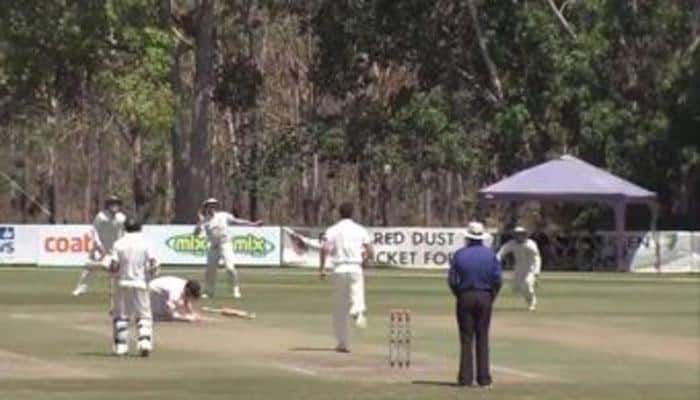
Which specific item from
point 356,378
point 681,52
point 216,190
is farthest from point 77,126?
point 356,378

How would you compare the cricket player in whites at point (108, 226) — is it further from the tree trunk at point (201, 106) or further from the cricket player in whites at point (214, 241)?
the tree trunk at point (201, 106)

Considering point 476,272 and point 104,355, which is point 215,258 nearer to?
point 104,355

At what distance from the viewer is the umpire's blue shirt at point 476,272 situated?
67.2ft

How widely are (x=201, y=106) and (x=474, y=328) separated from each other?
49513 mm

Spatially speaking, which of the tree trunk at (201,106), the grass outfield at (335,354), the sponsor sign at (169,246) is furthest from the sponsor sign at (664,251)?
the grass outfield at (335,354)

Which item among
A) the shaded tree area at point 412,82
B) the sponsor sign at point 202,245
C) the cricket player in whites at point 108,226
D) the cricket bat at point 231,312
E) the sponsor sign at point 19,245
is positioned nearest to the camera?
the cricket bat at point 231,312

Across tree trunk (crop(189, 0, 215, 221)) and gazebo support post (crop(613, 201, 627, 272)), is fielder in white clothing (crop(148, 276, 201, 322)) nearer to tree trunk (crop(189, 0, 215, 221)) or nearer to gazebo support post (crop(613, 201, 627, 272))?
gazebo support post (crop(613, 201, 627, 272))

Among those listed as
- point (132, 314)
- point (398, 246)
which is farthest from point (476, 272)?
point (398, 246)

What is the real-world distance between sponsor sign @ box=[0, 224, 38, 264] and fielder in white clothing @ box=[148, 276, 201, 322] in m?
28.6

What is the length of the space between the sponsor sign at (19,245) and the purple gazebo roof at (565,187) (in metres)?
15.1

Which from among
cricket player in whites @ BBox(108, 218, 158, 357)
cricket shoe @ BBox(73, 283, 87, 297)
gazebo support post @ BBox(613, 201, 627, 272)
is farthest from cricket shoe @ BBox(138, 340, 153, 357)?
gazebo support post @ BBox(613, 201, 627, 272)

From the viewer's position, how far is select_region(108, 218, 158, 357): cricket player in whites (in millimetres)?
23391

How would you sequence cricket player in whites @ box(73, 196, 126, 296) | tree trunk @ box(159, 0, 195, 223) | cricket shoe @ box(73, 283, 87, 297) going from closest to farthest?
cricket player in whites @ box(73, 196, 126, 296) → cricket shoe @ box(73, 283, 87, 297) → tree trunk @ box(159, 0, 195, 223)

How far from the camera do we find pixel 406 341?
23828 mm
